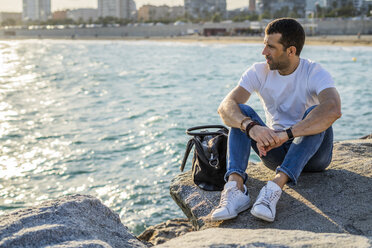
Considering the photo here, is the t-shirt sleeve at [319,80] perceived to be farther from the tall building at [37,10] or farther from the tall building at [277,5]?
the tall building at [37,10]

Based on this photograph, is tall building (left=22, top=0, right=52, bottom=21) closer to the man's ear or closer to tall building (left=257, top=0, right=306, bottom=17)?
tall building (left=257, top=0, right=306, bottom=17)

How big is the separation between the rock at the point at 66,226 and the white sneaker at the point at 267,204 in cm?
Answer: 79

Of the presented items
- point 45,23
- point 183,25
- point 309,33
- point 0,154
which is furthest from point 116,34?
point 0,154

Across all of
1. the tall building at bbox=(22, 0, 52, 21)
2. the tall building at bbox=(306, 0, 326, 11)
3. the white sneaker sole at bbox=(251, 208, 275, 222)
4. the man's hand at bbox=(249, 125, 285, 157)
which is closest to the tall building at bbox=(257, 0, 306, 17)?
the tall building at bbox=(306, 0, 326, 11)

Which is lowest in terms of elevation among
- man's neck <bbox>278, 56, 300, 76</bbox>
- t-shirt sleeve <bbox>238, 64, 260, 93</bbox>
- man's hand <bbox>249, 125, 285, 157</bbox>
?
man's hand <bbox>249, 125, 285, 157</bbox>

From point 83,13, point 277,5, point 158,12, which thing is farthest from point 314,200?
point 83,13

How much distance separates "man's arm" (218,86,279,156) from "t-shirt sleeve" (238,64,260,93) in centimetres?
4

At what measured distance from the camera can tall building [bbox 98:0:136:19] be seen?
15550cm

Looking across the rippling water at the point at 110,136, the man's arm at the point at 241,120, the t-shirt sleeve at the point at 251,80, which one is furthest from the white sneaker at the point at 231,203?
the rippling water at the point at 110,136

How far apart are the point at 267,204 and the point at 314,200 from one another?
0.51 meters

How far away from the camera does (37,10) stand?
180375mm

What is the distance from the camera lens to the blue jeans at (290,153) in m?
3.06

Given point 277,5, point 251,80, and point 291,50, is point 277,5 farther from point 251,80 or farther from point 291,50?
point 291,50

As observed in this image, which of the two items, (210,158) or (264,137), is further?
(210,158)
